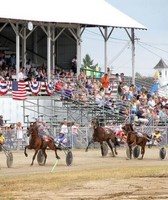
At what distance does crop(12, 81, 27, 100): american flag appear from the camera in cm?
4640

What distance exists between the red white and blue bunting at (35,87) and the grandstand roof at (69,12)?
10.7 ft

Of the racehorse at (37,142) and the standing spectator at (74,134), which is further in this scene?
the standing spectator at (74,134)

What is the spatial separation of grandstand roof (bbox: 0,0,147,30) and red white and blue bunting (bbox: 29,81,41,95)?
3.26 metres

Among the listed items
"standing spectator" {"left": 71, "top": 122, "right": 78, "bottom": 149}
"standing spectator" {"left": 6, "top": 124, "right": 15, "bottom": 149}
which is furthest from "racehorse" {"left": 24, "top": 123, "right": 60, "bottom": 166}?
"standing spectator" {"left": 71, "top": 122, "right": 78, "bottom": 149}

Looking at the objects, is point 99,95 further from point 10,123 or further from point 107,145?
point 107,145

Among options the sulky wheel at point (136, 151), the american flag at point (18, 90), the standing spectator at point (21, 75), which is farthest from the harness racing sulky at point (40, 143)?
the standing spectator at point (21, 75)

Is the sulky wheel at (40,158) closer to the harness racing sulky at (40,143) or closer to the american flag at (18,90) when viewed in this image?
the harness racing sulky at (40,143)

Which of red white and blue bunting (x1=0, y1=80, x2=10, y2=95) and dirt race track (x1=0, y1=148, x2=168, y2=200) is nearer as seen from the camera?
dirt race track (x1=0, y1=148, x2=168, y2=200)

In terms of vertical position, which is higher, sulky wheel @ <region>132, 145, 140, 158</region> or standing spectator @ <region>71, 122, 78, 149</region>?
standing spectator @ <region>71, 122, 78, 149</region>

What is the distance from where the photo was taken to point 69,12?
5078cm

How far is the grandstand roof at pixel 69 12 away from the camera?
47.6 meters

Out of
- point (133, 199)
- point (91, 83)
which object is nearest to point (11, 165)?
point (133, 199)

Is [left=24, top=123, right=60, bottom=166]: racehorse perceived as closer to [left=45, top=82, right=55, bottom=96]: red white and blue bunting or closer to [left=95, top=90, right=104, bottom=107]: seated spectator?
[left=45, top=82, right=55, bottom=96]: red white and blue bunting

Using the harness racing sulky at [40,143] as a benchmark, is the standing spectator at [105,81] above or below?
above
